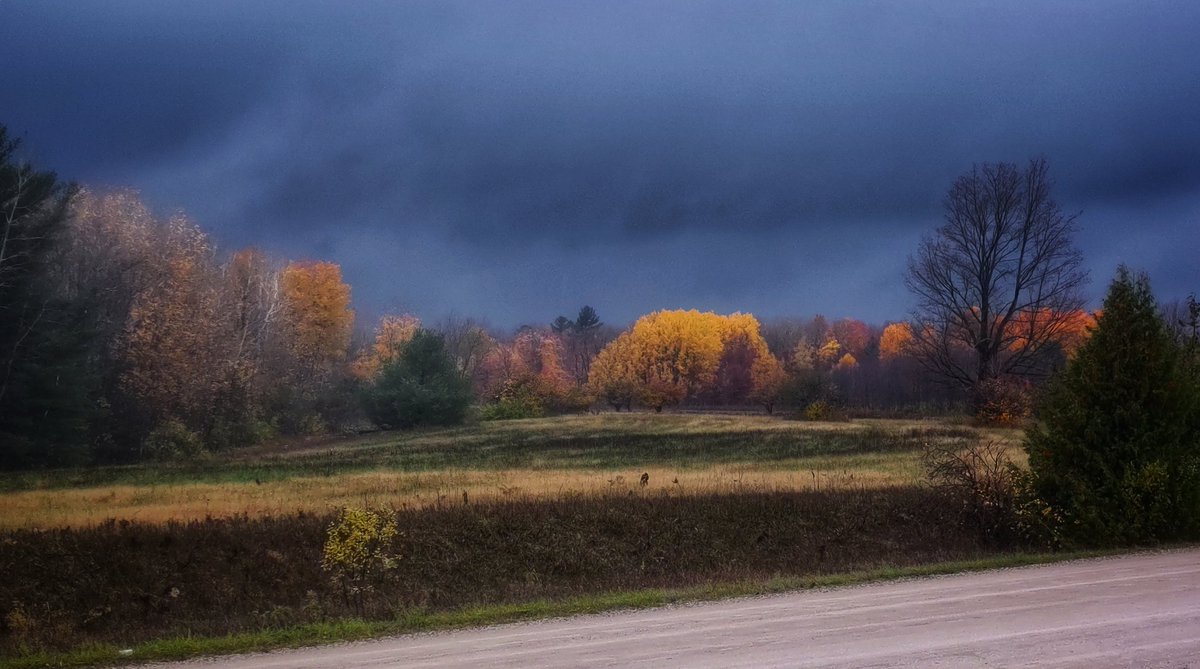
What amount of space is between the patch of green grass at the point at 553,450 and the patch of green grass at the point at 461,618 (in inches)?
461

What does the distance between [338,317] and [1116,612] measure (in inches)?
2232

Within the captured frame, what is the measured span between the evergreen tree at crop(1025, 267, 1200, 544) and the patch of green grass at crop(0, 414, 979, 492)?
12501mm

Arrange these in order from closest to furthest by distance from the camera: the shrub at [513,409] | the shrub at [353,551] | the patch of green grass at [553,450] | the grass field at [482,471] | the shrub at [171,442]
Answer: the shrub at [353,551], the grass field at [482,471], the patch of green grass at [553,450], the shrub at [171,442], the shrub at [513,409]

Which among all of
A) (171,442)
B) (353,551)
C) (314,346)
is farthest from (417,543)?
(314,346)

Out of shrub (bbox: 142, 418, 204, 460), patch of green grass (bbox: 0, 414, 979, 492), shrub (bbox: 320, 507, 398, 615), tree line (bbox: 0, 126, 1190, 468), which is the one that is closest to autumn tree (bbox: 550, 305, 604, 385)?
tree line (bbox: 0, 126, 1190, 468)

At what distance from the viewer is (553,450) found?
40.0 meters

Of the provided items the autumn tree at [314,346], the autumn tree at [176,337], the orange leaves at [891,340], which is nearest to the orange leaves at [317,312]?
the autumn tree at [314,346]

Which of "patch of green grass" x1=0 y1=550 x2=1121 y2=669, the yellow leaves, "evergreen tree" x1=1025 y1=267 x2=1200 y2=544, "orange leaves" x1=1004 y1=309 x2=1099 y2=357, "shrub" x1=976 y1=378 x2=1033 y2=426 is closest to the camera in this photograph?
"patch of green grass" x1=0 y1=550 x2=1121 y2=669

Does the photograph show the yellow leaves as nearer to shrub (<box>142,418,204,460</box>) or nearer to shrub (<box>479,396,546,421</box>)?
shrub (<box>479,396,546,421</box>)

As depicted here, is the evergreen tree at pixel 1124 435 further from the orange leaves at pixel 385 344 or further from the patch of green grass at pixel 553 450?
the orange leaves at pixel 385 344

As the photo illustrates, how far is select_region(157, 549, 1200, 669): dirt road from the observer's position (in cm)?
842

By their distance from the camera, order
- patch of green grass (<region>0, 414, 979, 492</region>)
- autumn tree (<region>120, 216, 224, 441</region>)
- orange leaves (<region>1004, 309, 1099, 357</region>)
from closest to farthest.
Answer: patch of green grass (<region>0, 414, 979, 492</region>) < autumn tree (<region>120, 216, 224, 441</region>) < orange leaves (<region>1004, 309, 1099, 357</region>)

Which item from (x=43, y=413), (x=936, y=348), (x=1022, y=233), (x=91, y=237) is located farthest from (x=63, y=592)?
(x=1022, y=233)

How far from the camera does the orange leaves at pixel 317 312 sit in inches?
2078
